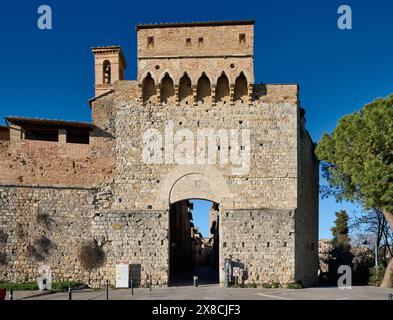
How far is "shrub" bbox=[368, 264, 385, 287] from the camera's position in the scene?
26.3 m

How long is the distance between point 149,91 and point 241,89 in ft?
15.7

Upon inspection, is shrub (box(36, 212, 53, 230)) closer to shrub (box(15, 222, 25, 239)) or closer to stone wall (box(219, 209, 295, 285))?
shrub (box(15, 222, 25, 239))

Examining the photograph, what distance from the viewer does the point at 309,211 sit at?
81.4 feet

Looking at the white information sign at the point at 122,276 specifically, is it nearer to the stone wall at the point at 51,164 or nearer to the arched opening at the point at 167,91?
the stone wall at the point at 51,164

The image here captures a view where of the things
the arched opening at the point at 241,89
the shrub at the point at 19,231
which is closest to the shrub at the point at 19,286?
the shrub at the point at 19,231

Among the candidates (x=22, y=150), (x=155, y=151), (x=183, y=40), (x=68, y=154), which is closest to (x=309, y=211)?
(x=155, y=151)

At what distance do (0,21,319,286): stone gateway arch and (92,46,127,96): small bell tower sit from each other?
606cm

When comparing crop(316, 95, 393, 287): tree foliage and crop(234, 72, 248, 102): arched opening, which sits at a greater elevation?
crop(234, 72, 248, 102): arched opening

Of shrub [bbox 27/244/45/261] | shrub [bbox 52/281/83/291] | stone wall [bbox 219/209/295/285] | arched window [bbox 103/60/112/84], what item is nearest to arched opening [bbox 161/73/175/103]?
stone wall [bbox 219/209/295/285]

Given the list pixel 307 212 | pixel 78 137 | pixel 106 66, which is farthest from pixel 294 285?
pixel 106 66

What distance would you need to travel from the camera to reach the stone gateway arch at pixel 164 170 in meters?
21.2

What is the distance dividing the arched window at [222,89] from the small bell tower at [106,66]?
890 centimetres

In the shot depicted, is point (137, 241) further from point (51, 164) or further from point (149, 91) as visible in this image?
point (149, 91)
